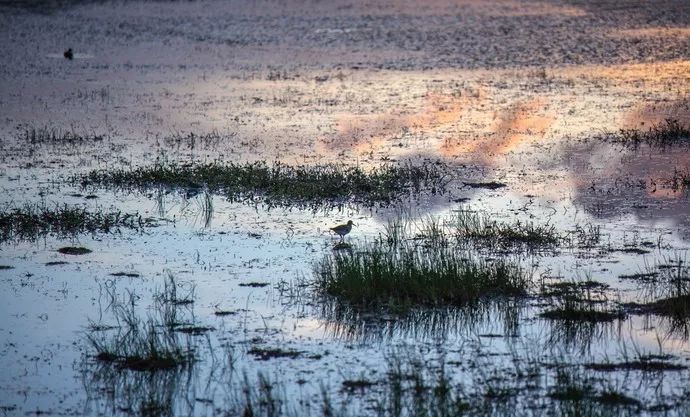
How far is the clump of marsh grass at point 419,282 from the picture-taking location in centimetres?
917

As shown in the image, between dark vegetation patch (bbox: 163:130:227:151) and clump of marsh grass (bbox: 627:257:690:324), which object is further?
dark vegetation patch (bbox: 163:130:227:151)

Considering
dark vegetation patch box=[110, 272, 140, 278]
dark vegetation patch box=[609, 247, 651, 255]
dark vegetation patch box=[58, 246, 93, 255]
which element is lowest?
dark vegetation patch box=[110, 272, 140, 278]

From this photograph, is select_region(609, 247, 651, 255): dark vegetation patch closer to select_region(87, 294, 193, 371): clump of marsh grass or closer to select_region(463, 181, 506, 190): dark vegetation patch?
select_region(463, 181, 506, 190): dark vegetation patch

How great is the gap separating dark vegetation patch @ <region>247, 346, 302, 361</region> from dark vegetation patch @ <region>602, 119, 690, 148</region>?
30.6 ft

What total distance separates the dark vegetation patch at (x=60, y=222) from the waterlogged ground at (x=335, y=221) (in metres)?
0.16

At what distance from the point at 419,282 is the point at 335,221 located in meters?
3.10

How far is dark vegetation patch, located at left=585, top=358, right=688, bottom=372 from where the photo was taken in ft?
24.7

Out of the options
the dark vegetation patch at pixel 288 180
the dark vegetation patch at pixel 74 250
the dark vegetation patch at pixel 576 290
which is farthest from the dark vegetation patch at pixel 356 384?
the dark vegetation patch at pixel 288 180

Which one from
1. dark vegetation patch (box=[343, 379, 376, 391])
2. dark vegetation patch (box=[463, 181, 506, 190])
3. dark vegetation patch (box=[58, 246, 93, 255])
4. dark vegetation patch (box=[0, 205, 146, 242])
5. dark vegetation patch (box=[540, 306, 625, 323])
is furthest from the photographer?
dark vegetation patch (box=[463, 181, 506, 190])

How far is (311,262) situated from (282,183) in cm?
318

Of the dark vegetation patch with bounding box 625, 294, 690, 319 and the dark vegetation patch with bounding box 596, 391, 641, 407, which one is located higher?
the dark vegetation patch with bounding box 625, 294, 690, 319

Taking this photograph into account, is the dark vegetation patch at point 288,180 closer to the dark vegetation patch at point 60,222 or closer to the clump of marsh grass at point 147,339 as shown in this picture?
the dark vegetation patch at point 60,222

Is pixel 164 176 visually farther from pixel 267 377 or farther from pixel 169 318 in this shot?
pixel 267 377

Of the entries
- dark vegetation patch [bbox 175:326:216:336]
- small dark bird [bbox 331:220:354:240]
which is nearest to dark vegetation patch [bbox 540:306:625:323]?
dark vegetation patch [bbox 175:326:216:336]
